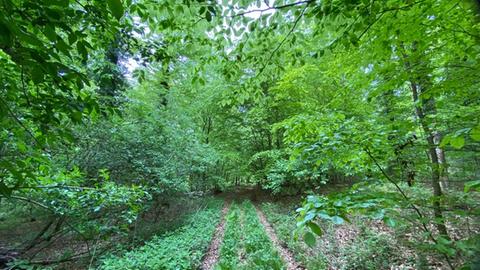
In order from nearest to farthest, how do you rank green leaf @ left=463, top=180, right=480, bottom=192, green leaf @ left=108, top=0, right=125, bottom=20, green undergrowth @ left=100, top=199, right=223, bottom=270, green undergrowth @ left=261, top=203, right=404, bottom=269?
green leaf @ left=108, top=0, right=125, bottom=20 → green leaf @ left=463, top=180, right=480, bottom=192 → green undergrowth @ left=261, top=203, right=404, bottom=269 → green undergrowth @ left=100, top=199, right=223, bottom=270

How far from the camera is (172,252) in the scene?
561cm

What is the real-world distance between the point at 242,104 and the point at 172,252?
4333mm

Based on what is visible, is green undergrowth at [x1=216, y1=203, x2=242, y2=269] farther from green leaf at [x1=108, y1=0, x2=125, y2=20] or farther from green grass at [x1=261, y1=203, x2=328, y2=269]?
green leaf at [x1=108, y1=0, x2=125, y2=20]

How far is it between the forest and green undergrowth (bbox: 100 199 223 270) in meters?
0.05

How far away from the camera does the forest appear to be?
4.57ft

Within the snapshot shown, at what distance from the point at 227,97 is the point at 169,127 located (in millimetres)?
5943

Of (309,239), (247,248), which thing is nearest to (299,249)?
(247,248)

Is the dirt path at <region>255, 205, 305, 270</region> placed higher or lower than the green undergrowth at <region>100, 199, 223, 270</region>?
lower

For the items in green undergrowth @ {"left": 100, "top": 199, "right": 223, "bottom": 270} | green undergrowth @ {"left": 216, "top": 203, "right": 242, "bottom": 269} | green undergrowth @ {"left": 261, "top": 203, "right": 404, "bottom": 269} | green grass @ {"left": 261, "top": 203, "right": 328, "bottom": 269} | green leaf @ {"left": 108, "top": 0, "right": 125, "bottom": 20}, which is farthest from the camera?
green undergrowth @ {"left": 216, "top": 203, "right": 242, "bottom": 269}

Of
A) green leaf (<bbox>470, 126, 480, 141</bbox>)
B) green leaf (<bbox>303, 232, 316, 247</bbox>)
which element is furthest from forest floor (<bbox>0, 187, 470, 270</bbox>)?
green leaf (<bbox>470, 126, 480, 141</bbox>)

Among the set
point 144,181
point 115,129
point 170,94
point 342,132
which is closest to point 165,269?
point 144,181

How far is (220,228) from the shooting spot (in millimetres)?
8805

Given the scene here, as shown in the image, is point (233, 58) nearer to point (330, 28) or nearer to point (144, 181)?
point (330, 28)

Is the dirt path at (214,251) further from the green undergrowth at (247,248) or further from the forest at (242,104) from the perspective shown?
the green undergrowth at (247,248)
